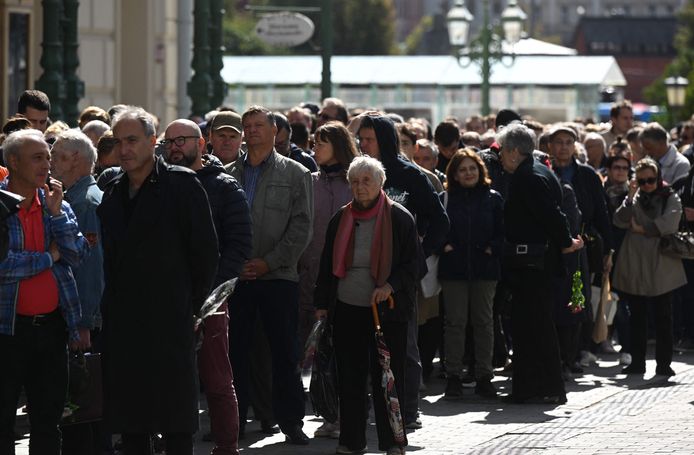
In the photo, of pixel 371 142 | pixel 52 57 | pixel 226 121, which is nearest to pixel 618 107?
pixel 52 57

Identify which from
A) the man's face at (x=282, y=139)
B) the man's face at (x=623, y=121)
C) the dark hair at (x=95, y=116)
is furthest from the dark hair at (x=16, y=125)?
the man's face at (x=623, y=121)

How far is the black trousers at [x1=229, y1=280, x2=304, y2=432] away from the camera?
36.2 feet

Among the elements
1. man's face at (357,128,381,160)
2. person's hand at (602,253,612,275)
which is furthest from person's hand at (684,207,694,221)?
man's face at (357,128,381,160)

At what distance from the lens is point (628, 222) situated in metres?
15.3

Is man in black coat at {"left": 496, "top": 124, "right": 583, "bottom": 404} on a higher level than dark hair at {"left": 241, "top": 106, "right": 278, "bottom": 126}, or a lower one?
lower

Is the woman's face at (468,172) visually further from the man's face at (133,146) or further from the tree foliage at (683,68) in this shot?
the tree foliage at (683,68)

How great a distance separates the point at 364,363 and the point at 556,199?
2762 millimetres

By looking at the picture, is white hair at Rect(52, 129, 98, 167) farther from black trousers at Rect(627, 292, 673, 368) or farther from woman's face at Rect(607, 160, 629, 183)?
woman's face at Rect(607, 160, 629, 183)

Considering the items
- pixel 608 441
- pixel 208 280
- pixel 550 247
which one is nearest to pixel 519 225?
pixel 550 247

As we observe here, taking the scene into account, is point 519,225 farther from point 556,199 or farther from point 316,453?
point 316,453

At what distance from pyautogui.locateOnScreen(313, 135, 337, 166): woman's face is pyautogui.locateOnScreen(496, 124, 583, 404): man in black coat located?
153 centimetres

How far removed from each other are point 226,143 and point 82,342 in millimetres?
2645

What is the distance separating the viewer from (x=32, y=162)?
8.72 m

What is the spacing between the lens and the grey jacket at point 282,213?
11.0 metres
